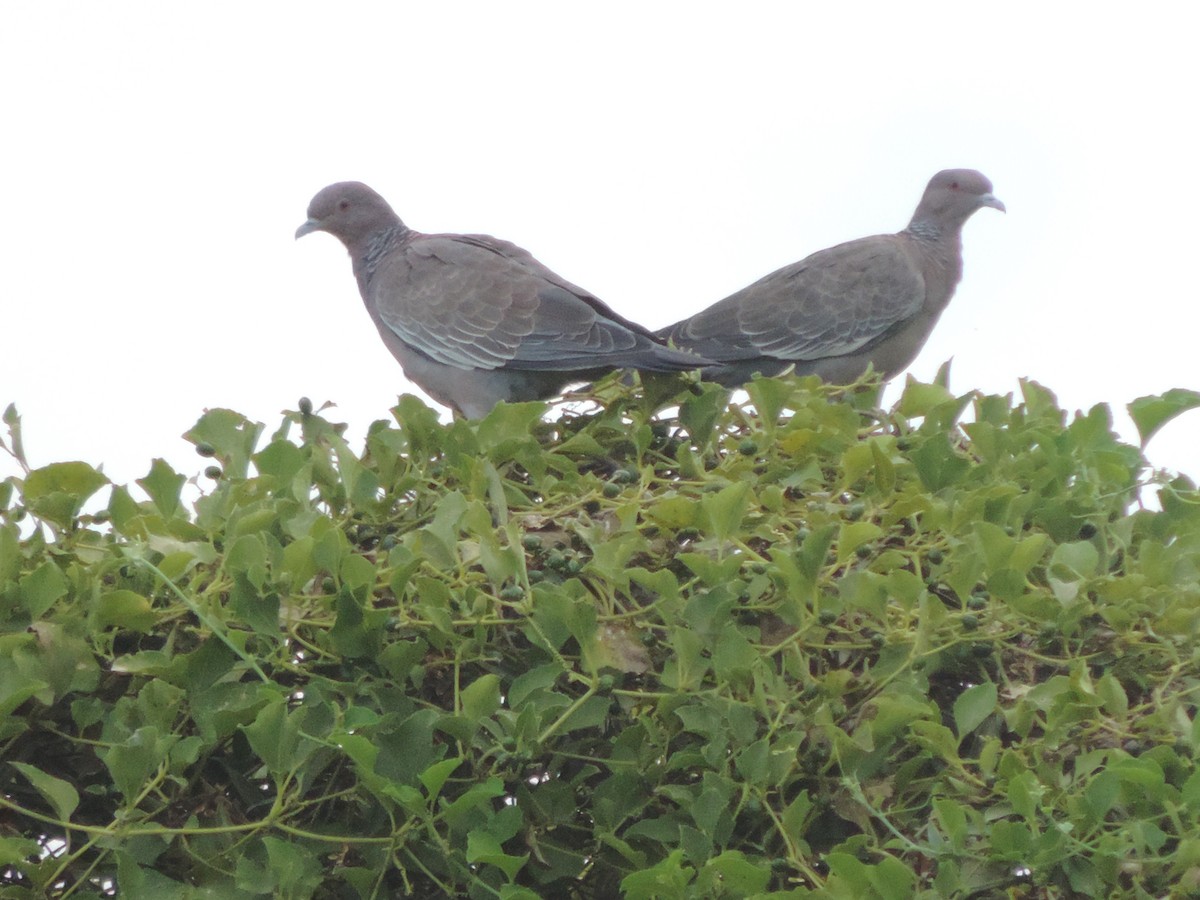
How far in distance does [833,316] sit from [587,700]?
4.98 metres

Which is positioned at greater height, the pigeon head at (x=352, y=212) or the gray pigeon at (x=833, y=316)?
the pigeon head at (x=352, y=212)

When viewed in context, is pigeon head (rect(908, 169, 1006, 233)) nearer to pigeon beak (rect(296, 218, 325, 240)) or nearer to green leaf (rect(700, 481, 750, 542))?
pigeon beak (rect(296, 218, 325, 240))

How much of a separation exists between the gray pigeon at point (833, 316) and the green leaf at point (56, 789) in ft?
15.5

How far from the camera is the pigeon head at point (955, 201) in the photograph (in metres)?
7.45

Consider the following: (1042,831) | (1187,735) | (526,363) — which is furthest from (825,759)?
(526,363)

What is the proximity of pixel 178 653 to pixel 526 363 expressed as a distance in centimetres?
336

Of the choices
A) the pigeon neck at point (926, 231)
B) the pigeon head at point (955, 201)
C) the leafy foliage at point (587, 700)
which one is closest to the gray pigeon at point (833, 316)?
the pigeon neck at point (926, 231)

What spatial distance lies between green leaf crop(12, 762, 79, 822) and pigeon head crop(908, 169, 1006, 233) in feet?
20.4

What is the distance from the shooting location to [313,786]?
2055mm

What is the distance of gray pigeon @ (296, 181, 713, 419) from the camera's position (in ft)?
17.2

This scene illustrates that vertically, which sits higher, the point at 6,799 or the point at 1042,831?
the point at 6,799

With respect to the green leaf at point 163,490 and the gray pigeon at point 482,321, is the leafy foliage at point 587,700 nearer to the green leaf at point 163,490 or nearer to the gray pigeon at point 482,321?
the green leaf at point 163,490

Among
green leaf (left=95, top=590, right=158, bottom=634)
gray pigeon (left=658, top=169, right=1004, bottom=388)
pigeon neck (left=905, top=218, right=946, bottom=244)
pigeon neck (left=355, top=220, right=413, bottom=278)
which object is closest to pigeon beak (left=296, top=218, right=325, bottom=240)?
pigeon neck (left=355, top=220, right=413, bottom=278)

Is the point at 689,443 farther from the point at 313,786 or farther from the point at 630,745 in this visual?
the point at 313,786
